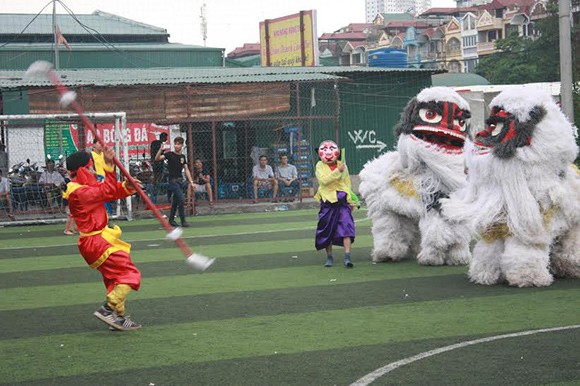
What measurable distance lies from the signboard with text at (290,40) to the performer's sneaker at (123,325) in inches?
1369

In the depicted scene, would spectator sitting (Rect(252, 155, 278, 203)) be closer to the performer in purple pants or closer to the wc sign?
the wc sign

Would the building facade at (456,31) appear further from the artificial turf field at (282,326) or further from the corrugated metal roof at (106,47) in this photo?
the artificial turf field at (282,326)

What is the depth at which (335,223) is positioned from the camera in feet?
42.4

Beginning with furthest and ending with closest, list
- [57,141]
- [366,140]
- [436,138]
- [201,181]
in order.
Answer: [366,140] < [57,141] < [201,181] < [436,138]

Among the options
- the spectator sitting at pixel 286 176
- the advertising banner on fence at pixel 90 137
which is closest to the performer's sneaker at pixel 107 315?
the spectator sitting at pixel 286 176

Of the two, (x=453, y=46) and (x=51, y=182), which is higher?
(x=453, y=46)

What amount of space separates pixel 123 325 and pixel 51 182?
586 inches

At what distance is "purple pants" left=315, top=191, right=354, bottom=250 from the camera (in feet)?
42.3

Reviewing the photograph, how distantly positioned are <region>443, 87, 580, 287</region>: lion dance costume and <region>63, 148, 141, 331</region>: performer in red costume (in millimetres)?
3752

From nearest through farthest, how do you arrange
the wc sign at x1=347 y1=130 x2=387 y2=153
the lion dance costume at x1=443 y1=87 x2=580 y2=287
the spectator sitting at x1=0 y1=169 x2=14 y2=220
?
1. the lion dance costume at x1=443 y1=87 x2=580 y2=287
2. the spectator sitting at x1=0 y1=169 x2=14 y2=220
3. the wc sign at x1=347 y1=130 x2=387 y2=153

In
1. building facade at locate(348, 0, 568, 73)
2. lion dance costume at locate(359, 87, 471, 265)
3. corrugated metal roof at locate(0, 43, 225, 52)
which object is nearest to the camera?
lion dance costume at locate(359, 87, 471, 265)

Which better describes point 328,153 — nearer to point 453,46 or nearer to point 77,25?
point 77,25

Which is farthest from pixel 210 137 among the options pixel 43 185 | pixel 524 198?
pixel 524 198

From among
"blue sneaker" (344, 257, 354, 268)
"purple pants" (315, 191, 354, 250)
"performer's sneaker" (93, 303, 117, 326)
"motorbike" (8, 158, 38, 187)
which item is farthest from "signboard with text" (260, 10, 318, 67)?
"performer's sneaker" (93, 303, 117, 326)
